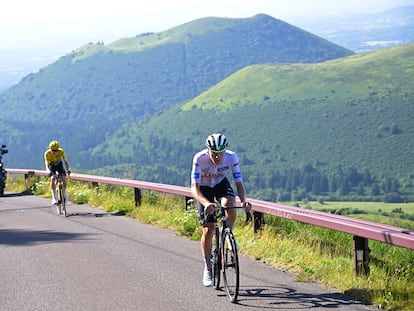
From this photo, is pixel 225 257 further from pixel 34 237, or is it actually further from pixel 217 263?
pixel 34 237

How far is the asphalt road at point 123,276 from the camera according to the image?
23.5 feet

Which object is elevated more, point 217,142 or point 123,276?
point 217,142

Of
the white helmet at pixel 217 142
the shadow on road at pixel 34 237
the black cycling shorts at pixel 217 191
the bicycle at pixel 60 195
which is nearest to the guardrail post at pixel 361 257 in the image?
the black cycling shorts at pixel 217 191

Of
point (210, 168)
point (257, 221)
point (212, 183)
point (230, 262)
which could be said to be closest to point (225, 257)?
point (230, 262)

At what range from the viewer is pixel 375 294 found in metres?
Result: 7.01

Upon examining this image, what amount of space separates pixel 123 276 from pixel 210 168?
1.82m

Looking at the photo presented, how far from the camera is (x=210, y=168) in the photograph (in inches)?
304

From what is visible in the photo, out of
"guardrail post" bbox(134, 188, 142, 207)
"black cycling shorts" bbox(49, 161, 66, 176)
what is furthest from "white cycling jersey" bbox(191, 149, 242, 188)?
"black cycling shorts" bbox(49, 161, 66, 176)

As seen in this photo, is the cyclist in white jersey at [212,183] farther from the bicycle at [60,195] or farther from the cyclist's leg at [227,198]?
the bicycle at [60,195]

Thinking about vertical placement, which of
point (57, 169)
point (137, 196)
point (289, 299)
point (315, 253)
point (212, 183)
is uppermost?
point (212, 183)

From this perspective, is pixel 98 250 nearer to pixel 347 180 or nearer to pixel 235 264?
pixel 235 264

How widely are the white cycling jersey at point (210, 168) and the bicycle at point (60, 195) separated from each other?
828cm

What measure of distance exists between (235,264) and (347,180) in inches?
7067

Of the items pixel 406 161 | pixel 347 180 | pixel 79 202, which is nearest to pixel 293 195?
pixel 347 180
